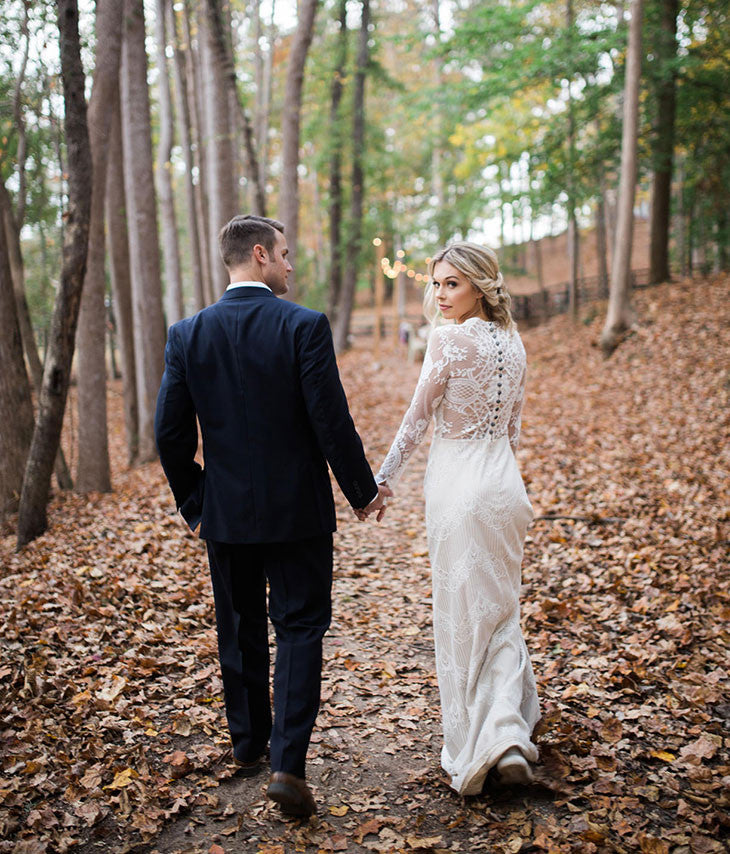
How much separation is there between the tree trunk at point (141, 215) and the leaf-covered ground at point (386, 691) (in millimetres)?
4139

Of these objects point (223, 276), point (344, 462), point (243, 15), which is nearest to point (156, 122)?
point (243, 15)

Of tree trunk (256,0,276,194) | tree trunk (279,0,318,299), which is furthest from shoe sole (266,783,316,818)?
tree trunk (256,0,276,194)

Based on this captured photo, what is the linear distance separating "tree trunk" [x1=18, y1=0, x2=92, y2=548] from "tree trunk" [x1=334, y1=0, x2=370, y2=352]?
16.1 m

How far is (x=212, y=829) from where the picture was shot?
3072mm

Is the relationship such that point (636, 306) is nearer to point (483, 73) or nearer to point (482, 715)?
point (483, 73)

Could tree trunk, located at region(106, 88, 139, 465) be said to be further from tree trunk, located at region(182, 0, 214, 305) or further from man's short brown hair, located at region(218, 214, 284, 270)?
man's short brown hair, located at region(218, 214, 284, 270)

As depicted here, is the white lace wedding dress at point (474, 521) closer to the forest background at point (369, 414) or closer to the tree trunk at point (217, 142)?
the forest background at point (369, 414)

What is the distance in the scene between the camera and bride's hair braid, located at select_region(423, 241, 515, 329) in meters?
3.27

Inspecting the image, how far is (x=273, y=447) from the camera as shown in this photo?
9.97ft

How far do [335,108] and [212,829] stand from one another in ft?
74.1

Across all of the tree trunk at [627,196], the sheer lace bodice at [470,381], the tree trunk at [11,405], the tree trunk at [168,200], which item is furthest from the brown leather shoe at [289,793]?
the tree trunk at [168,200]

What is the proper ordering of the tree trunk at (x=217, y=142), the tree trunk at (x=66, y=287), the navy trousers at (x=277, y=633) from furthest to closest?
the tree trunk at (x=217, y=142) → the tree trunk at (x=66, y=287) → the navy trousers at (x=277, y=633)

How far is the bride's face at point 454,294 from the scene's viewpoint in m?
3.31

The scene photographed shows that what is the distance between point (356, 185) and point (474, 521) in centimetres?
2130
